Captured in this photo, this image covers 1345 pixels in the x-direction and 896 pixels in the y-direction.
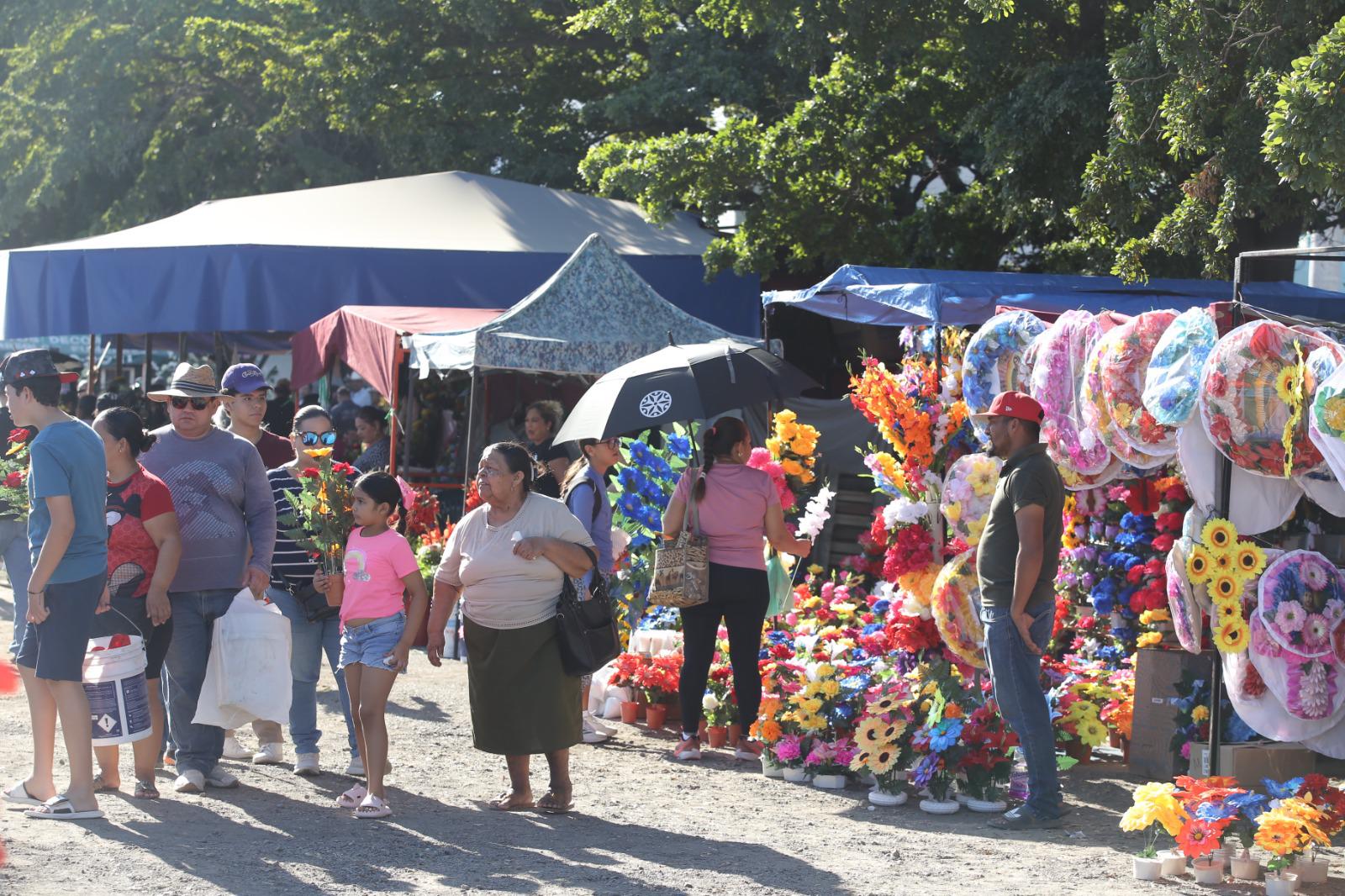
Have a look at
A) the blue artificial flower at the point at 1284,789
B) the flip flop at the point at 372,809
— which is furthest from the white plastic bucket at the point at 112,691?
the blue artificial flower at the point at 1284,789

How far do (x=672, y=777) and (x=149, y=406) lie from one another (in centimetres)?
1174

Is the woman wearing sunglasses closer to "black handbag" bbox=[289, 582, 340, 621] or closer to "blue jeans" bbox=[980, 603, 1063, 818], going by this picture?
"black handbag" bbox=[289, 582, 340, 621]

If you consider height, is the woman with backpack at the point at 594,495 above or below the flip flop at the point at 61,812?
above

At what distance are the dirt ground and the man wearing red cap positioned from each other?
0.37 meters

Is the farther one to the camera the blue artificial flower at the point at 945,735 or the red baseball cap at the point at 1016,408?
the blue artificial flower at the point at 945,735

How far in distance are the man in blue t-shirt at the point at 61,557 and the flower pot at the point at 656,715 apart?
3452mm

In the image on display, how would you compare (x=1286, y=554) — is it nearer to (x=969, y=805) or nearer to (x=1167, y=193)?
(x=969, y=805)

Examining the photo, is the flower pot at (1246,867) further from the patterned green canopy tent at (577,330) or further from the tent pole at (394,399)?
the tent pole at (394,399)

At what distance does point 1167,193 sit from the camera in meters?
12.7

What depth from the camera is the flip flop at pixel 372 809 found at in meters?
6.50

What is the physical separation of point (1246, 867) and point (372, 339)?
9.53 meters

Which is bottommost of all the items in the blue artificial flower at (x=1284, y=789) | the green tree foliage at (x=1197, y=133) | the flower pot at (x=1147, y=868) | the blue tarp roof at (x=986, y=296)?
the flower pot at (x=1147, y=868)

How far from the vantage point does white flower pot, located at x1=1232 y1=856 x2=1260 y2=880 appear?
5.62m

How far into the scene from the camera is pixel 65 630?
608 centimetres
